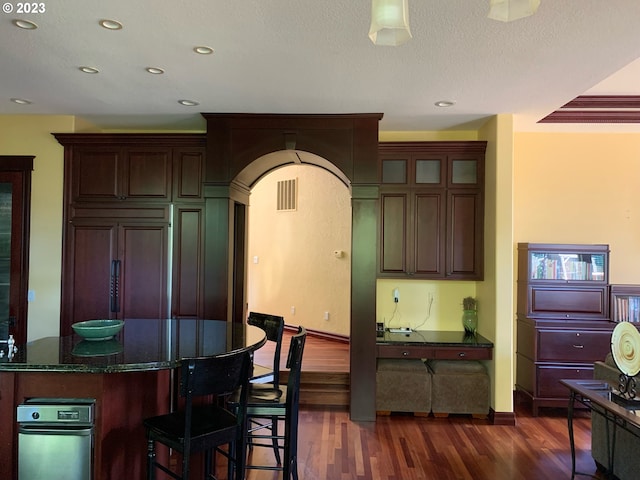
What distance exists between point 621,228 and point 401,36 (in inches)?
180

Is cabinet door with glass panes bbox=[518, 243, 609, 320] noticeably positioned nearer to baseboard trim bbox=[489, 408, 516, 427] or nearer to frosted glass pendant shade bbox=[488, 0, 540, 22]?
baseboard trim bbox=[489, 408, 516, 427]

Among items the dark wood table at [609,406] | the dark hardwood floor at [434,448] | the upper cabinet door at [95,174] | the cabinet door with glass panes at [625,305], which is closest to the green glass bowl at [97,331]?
the dark hardwood floor at [434,448]

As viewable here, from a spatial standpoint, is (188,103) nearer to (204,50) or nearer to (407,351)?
Result: (204,50)

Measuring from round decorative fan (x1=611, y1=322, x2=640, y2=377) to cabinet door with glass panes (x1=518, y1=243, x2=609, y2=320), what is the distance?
5.46ft

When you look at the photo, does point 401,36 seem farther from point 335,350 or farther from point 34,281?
point 335,350


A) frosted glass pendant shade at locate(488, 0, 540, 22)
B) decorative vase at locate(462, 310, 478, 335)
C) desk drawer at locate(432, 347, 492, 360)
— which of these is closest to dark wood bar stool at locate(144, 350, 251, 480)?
frosted glass pendant shade at locate(488, 0, 540, 22)

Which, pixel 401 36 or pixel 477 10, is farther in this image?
pixel 477 10

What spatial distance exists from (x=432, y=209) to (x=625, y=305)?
213cm

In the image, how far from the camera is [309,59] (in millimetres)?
3037

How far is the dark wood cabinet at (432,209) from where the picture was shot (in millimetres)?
4480

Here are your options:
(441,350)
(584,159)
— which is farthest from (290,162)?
(584,159)

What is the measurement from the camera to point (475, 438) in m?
3.83

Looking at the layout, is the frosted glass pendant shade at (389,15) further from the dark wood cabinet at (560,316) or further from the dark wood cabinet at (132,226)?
the dark wood cabinet at (560,316)

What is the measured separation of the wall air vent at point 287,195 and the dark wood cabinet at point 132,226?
11.7 feet
